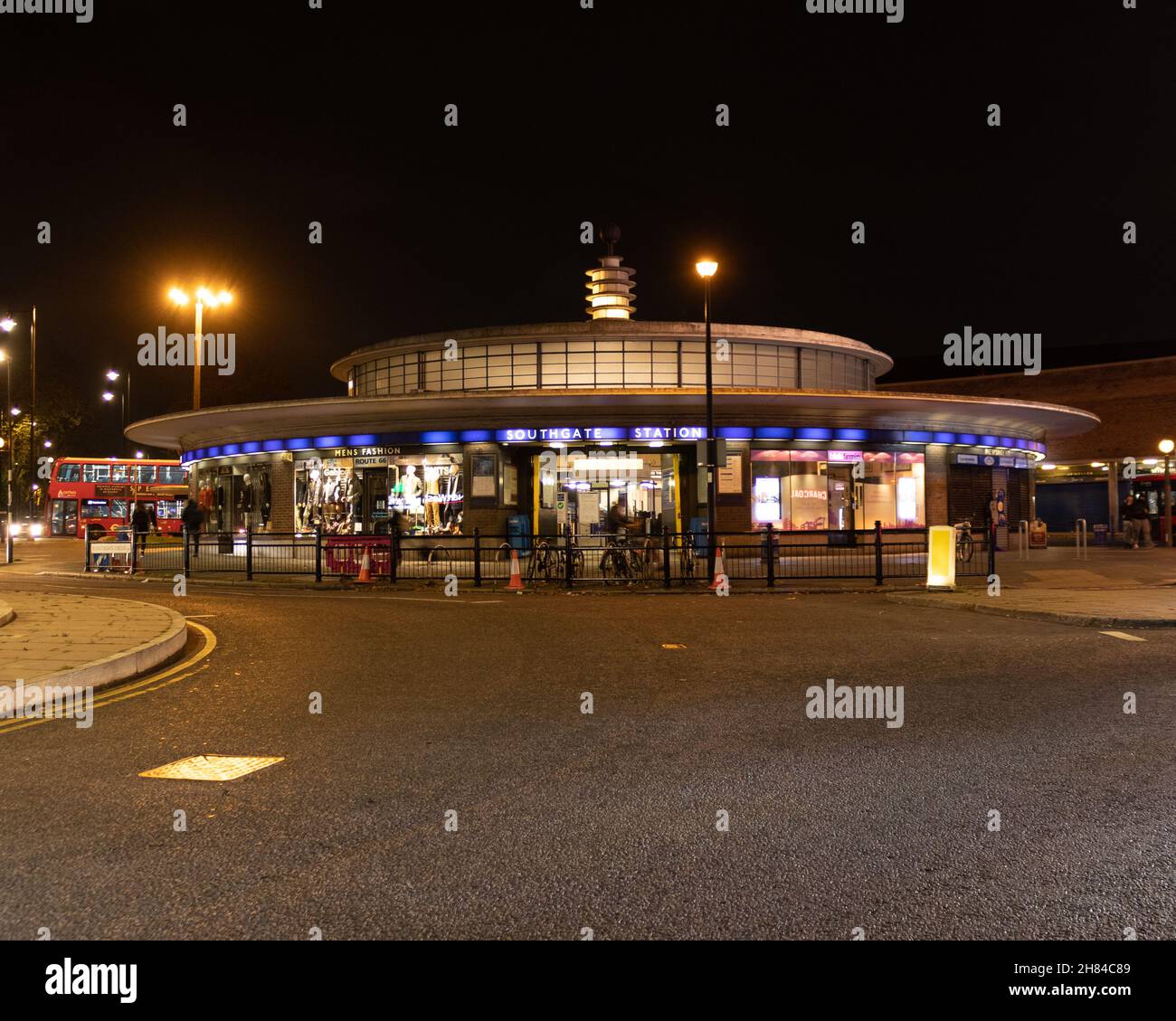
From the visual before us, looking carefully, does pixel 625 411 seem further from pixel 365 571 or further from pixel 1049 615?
pixel 1049 615

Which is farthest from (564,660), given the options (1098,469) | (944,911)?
(1098,469)

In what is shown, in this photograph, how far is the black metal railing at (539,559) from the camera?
866 inches

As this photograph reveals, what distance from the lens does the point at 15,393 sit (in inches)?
2584

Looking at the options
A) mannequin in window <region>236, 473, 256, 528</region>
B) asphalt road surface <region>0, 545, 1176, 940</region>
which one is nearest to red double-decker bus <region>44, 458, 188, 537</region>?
mannequin in window <region>236, 473, 256, 528</region>

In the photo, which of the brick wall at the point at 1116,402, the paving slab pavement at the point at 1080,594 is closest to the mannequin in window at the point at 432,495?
the paving slab pavement at the point at 1080,594

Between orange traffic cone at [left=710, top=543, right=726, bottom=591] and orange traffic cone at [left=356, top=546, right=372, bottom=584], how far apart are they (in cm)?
780

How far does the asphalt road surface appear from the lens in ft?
13.5

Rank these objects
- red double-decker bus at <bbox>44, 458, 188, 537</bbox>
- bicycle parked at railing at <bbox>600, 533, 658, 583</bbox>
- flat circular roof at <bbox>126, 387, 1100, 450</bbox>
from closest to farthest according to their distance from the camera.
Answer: bicycle parked at railing at <bbox>600, 533, 658, 583</bbox>, flat circular roof at <bbox>126, 387, 1100, 450</bbox>, red double-decker bus at <bbox>44, 458, 188, 537</bbox>

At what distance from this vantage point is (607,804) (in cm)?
563

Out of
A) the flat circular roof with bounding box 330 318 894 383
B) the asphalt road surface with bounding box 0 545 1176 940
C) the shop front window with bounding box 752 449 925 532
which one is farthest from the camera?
the flat circular roof with bounding box 330 318 894 383

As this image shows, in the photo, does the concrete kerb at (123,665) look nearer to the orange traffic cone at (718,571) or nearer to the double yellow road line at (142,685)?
the double yellow road line at (142,685)

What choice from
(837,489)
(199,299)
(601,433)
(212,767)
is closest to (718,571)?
(601,433)

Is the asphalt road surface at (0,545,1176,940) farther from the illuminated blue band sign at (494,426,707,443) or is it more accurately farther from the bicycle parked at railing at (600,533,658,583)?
the illuminated blue band sign at (494,426,707,443)

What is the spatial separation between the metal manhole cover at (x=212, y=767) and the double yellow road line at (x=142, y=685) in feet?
6.96
